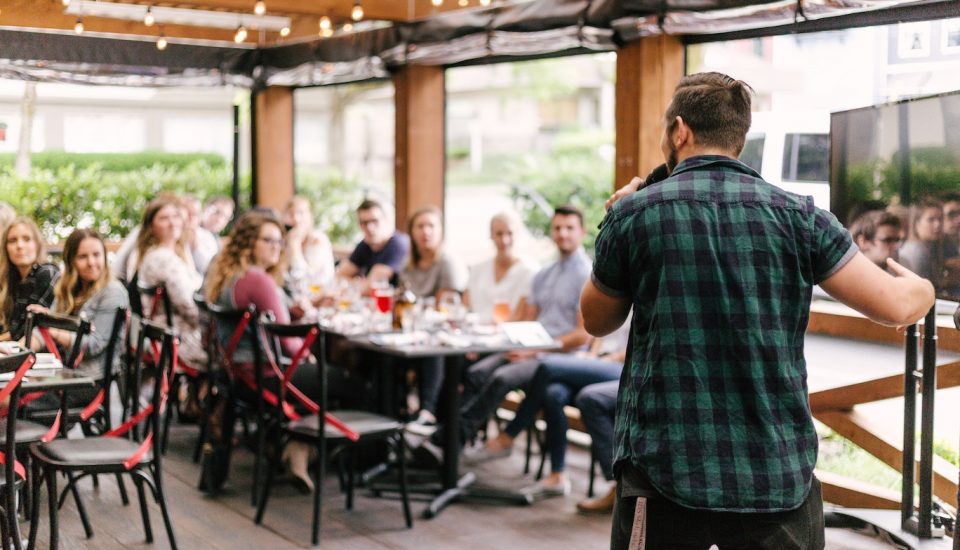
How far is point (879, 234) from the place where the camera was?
3.64 metres

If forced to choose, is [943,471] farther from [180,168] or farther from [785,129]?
[180,168]

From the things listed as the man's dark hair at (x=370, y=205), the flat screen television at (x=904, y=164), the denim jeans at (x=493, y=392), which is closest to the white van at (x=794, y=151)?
the flat screen television at (x=904, y=164)

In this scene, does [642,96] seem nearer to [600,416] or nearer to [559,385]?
[559,385]

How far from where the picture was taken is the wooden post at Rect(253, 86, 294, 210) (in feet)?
31.7

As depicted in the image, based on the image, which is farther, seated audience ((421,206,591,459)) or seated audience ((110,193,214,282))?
seated audience ((110,193,214,282))

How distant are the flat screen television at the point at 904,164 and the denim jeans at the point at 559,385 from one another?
1815 millimetres

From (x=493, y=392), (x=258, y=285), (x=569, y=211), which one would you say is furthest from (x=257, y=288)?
(x=569, y=211)

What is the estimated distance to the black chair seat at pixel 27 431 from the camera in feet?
14.2

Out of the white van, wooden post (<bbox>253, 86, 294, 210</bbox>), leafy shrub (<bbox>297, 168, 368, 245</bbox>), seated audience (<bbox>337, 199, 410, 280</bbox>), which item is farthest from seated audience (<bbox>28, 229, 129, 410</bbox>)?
wooden post (<bbox>253, 86, 294, 210</bbox>)

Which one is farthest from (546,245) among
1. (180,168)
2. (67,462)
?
(67,462)

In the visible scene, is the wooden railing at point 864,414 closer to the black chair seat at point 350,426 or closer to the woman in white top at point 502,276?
the woman in white top at point 502,276

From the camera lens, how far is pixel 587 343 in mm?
5820

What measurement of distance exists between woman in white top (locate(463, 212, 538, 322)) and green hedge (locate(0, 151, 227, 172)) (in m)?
3.58

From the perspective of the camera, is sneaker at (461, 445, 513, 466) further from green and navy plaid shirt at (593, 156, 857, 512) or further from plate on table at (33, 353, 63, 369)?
green and navy plaid shirt at (593, 156, 857, 512)
